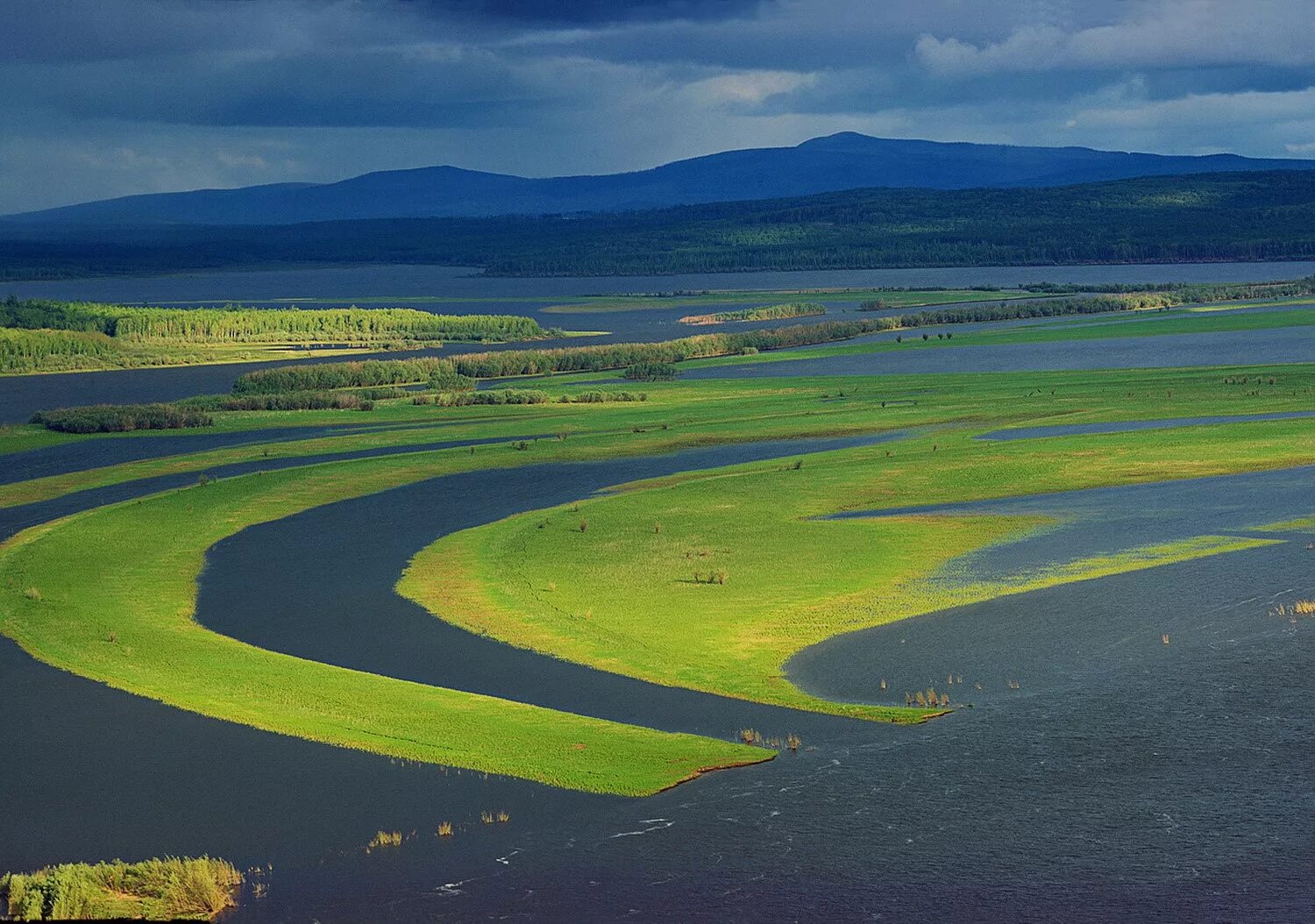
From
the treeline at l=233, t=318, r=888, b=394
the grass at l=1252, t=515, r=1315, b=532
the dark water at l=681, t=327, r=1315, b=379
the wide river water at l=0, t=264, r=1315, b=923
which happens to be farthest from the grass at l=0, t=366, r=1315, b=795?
the treeline at l=233, t=318, r=888, b=394

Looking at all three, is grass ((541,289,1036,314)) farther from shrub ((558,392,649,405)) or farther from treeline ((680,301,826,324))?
shrub ((558,392,649,405))

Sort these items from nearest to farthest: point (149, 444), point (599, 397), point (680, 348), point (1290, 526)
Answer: point (1290, 526)
point (149, 444)
point (599, 397)
point (680, 348)

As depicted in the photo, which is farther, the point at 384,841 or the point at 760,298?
the point at 760,298

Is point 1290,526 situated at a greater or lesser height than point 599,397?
lesser

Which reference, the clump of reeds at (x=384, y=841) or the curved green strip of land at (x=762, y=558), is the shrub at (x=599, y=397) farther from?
the clump of reeds at (x=384, y=841)

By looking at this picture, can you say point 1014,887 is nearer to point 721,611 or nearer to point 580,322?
point 721,611

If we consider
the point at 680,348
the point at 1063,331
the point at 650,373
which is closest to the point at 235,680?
the point at 650,373

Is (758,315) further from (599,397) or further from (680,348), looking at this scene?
(599,397)
